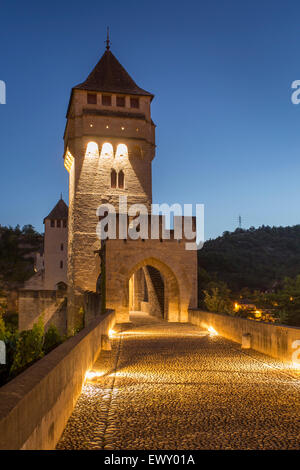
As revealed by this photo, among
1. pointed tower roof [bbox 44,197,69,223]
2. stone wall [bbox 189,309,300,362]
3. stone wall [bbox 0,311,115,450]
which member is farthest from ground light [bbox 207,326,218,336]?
pointed tower roof [bbox 44,197,69,223]

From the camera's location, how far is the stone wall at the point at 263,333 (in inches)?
294

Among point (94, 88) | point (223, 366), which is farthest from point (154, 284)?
point (223, 366)

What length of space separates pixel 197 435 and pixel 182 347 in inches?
240

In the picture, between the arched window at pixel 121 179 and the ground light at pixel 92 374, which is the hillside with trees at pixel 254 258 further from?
the ground light at pixel 92 374

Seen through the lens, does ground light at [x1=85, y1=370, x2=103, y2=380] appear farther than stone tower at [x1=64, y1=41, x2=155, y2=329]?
No

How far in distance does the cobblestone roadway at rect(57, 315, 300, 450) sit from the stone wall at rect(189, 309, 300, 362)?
0.27 metres

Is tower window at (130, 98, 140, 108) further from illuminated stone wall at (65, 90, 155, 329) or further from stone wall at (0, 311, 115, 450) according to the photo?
stone wall at (0, 311, 115, 450)

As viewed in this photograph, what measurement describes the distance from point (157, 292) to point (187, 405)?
1612 centimetres

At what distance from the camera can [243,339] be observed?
370 inches

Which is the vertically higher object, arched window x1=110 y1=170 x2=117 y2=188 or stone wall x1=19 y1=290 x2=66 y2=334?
arched window x1=110 y1=170 x2=117 y2=188

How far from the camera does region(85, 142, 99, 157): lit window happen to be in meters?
24.2

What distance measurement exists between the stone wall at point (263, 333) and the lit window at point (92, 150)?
1348 centimetres

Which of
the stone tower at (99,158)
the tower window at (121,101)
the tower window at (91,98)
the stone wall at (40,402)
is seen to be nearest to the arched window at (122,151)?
the stone tower at (99,158)
